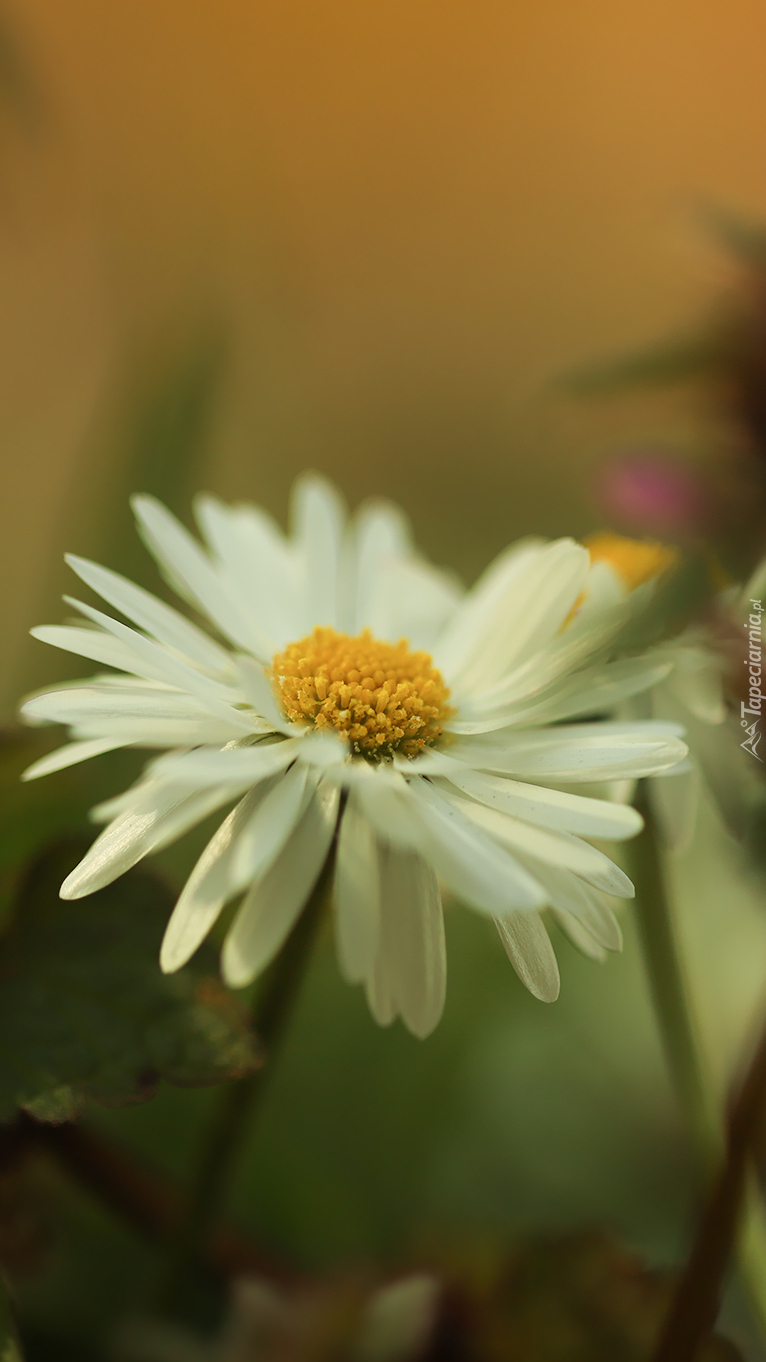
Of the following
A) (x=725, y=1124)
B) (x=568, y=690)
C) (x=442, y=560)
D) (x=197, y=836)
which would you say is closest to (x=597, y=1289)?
(x=725, y=1124)

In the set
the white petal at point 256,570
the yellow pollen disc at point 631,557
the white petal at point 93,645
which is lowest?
the yellow pollen disc at point 631,557

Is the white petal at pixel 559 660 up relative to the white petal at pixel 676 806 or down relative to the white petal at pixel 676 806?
up

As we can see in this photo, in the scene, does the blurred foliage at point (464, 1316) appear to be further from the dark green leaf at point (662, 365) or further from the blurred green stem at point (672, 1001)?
the dark green leaf at point (662, 365)

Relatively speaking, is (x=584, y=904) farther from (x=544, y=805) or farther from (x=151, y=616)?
(x=151, y=616)

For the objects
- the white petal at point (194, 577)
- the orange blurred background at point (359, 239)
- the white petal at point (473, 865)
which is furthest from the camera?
the orange blurred background at point (359, 239)

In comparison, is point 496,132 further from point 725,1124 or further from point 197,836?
point 725,1124

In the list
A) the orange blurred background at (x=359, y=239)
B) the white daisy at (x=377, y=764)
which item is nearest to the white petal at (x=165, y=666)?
the white daisy at (x=377, y=764)

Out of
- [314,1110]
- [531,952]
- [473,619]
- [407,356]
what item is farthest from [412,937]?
[407,356]
